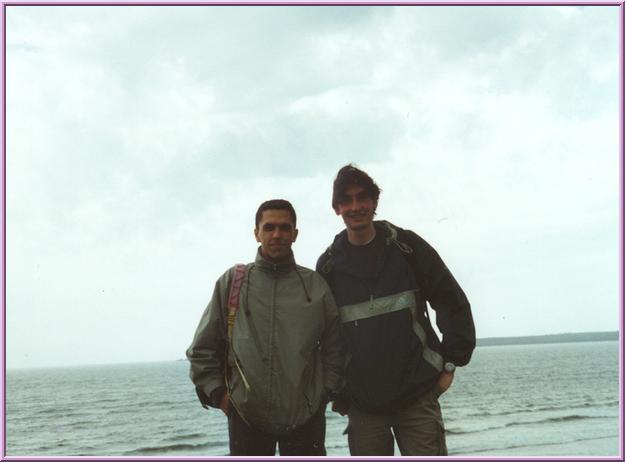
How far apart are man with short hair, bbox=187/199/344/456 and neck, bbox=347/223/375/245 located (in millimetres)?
407

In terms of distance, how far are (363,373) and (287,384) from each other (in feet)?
1.69

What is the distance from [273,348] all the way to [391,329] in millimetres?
732

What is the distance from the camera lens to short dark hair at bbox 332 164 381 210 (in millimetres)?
3551

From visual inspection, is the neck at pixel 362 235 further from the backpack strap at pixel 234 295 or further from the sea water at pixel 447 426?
the sea water at pixel 447 426

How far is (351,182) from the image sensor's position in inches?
140

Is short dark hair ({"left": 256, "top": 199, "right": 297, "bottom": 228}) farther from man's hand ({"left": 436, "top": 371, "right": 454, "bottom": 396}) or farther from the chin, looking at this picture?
man's hand ({"left": 436, "top": 371, "right": 454, "bottom": 396})

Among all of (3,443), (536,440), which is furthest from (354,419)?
(536,440)

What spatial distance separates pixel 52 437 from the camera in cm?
2875

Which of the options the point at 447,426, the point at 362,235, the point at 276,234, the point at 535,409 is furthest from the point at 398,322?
the point at 535,409

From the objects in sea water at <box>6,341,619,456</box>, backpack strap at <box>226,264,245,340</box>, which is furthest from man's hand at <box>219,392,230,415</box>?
sea water at <box>6,341,619,456</box>

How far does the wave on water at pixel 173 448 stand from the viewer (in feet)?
68.3

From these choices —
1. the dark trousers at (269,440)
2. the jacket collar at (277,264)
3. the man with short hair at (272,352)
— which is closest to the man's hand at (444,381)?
the man with short hair at (272,352)

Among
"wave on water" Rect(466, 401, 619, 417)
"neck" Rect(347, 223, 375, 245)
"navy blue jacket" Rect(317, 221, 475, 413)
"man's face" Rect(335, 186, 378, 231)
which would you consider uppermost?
"man's face" Rect(335, 186, 378, 231)

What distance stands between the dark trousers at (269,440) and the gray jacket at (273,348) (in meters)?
0.05
